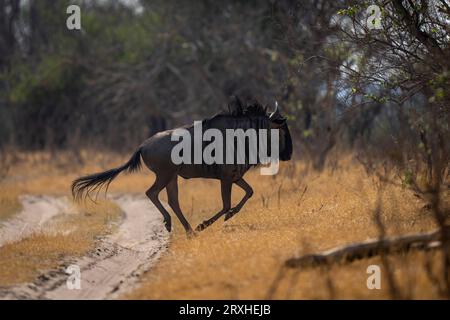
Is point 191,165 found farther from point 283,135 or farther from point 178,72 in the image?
point 178,72

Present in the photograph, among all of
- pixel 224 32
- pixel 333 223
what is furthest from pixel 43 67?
pixel 333 223

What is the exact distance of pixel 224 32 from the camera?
82.6ft

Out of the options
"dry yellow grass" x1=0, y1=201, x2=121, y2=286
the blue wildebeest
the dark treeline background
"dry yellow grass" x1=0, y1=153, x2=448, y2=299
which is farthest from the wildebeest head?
"dry yellow grass" x1=0, y1=201, x2=121, y2=286

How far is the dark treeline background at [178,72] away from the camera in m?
13.5

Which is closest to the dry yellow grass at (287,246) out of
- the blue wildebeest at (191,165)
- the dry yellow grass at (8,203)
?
the blue wildebeest at (191,165)

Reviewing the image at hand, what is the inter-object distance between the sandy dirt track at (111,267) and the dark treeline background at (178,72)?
3.47 metres

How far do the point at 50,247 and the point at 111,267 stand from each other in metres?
1.17

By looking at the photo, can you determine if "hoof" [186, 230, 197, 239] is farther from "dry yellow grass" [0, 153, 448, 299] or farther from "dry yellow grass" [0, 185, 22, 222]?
"dry yellow grass" [0, 185, 22, 222]

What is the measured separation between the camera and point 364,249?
6660mm

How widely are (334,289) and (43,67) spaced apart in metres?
28.0

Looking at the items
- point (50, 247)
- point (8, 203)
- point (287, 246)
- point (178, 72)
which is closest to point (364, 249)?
point (287, 246)

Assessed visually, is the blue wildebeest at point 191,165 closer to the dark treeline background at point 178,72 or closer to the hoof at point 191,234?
the hoof at point 191,234
